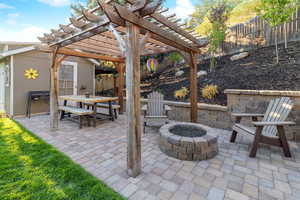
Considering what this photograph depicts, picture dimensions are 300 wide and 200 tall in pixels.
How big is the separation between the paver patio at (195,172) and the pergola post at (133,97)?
0.24m

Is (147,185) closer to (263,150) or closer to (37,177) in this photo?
(37,177)

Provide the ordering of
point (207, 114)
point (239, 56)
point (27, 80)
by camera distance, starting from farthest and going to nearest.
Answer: point (239, 56) → point (27, 80) → point (207, 114)

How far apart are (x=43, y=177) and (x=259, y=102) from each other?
425 centimetres

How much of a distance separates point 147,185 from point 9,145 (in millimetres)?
2825

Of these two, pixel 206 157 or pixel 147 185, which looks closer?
pixel 147 185

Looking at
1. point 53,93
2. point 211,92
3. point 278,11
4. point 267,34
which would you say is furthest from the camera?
point 267,34

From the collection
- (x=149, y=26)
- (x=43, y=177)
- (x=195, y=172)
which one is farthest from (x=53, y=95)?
(x=195, y=172)

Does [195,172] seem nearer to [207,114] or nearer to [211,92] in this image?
[207,114]

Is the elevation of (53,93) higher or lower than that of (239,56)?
lower

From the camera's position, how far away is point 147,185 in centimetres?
163

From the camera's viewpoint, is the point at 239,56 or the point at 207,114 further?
the point at 239,56

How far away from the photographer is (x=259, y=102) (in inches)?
124

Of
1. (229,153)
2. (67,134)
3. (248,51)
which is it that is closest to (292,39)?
(248,51)

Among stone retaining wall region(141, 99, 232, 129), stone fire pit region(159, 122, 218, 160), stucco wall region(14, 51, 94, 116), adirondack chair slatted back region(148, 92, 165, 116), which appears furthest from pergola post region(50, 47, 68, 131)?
stone retaining wall region(141, 99, 232, 129)
